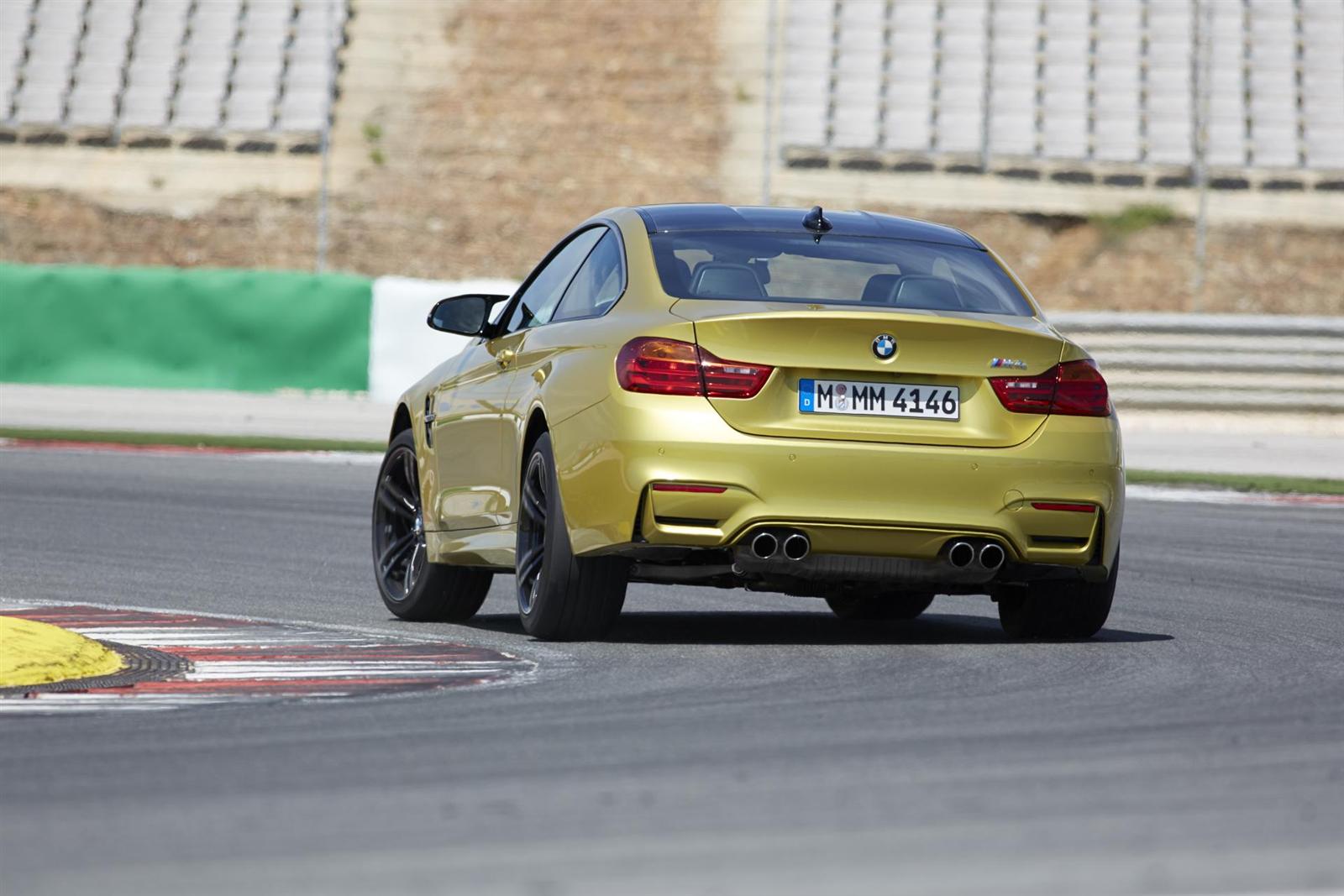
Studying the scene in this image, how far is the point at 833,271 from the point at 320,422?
609 inches

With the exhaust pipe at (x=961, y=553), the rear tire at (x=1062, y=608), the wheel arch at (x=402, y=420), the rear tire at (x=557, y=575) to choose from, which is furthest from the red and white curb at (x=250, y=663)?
the rear tire at (x=1062, y=608)

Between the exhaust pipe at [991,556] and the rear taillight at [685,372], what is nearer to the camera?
the rear taillight at [685,372]

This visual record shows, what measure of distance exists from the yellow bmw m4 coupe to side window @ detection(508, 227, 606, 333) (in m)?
0.34

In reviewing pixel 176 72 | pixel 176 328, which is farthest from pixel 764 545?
pixel 176 72

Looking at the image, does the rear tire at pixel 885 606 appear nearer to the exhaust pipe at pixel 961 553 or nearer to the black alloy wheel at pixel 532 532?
the black alloy wheel at pixel 532 532

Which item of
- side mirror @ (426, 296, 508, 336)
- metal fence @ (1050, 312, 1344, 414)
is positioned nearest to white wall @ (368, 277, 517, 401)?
metal fence @ (1050, 312, 1344, 414)

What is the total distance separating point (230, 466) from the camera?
18719mm

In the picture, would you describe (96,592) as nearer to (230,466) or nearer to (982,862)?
(982,862)

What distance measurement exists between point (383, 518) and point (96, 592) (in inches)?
51.7

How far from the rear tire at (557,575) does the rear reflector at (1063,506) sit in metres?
1.42

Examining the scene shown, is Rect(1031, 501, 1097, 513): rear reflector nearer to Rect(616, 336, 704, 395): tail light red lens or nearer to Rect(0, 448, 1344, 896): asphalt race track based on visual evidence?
Rect(0, 448, 1344, 896): asphalt race track

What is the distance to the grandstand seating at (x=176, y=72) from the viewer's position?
3375 cm

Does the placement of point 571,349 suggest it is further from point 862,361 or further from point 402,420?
point 402,420

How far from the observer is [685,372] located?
7.66 metres
